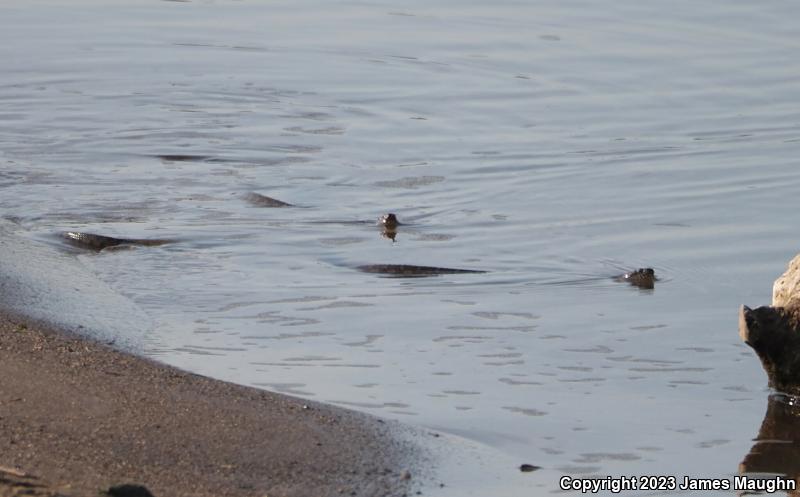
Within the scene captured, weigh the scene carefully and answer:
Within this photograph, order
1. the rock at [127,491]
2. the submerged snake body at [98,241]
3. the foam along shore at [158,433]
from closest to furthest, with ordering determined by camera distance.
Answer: the rock at [127,491] < the foam along shore at [158,433] < the submerged snake body at [98,241]

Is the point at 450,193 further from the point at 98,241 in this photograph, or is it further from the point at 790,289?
the point at 790,289

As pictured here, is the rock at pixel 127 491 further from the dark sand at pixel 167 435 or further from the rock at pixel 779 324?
the rock at pixel 779 324

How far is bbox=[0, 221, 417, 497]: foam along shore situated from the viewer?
225 inches

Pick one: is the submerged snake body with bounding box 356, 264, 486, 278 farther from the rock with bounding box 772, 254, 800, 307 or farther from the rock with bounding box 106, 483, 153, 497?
the rock with bounding box 106, 483, 153, 497

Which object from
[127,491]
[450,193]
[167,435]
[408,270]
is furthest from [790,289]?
[450,193]

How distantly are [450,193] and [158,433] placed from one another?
24.4 ft

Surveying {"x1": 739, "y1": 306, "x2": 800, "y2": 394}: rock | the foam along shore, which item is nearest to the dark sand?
the foam along shore

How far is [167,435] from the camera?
630 centimetres

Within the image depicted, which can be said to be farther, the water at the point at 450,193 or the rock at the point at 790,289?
the water at the point at 450,193

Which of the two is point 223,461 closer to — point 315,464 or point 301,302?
point 315,464

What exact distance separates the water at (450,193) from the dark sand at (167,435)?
0.68 metres

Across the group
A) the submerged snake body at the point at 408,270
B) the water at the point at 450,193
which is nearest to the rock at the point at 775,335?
the water at the point at 450,193

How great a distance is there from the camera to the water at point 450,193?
320 inches

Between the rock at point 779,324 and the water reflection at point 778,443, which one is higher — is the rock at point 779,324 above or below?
above
